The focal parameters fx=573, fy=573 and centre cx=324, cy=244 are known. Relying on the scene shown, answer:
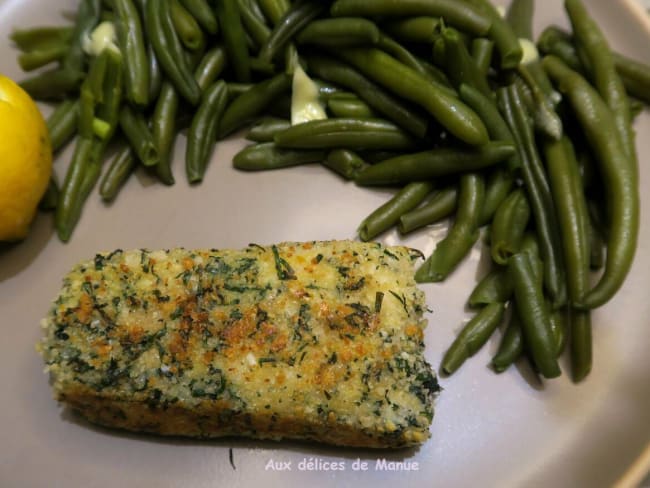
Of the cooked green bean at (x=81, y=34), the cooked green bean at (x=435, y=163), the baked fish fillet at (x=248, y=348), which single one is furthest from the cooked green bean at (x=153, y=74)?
the cooked green bean at (x=435, y=163)

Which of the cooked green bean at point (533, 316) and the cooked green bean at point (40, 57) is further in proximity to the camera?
the cooked green bean at point (40, 57)

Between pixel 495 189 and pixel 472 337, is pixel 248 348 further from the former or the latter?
pixel 495 189

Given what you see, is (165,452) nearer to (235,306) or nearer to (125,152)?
(235,306)

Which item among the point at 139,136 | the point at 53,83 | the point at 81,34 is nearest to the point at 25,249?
the point at 139,136

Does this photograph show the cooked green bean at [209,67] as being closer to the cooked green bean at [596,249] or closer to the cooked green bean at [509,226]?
the cooked green bean at [509,226]

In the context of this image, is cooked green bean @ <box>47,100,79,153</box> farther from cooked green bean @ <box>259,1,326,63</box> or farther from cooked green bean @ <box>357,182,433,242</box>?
cooked green bean @ <box>357,182,433,242</box>

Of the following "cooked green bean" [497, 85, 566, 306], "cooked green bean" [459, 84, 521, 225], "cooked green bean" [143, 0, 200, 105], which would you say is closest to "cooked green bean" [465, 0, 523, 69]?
"cooked green bean" [497, 85, 566, 306]

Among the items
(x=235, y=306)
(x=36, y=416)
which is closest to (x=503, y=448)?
(x=235, y=306)
